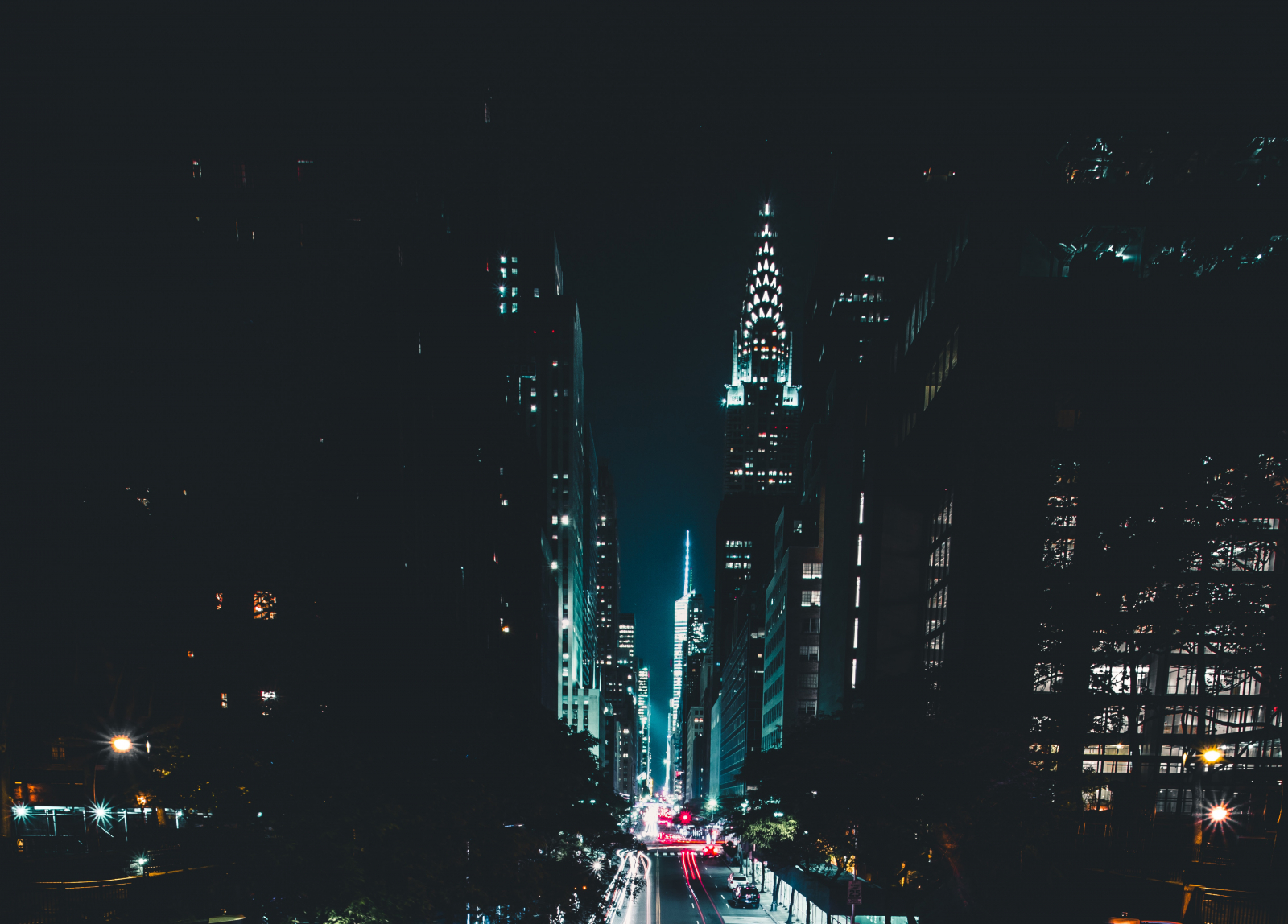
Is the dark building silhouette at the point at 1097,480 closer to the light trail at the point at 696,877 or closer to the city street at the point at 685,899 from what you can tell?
the city street at the point at 685,899

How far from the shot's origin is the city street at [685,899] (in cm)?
4809

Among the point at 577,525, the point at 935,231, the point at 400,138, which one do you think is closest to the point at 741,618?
the point at 577,525

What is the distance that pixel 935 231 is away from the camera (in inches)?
2151

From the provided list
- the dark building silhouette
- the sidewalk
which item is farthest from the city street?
the dark building silhouette

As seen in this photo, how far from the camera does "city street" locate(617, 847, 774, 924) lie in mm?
48094

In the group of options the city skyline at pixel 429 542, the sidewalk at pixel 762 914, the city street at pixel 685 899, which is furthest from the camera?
the sidewalk at pixel 762 914

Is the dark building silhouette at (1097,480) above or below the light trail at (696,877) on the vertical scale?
above

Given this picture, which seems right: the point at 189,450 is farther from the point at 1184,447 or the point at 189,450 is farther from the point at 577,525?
the point at 577,525

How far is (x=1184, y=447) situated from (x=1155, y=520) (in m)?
2.63

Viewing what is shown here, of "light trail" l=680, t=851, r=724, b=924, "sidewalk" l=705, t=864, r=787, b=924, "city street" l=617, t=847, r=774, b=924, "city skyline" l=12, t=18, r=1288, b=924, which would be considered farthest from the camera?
"light trail" l=680, t=851, r=724, b=924

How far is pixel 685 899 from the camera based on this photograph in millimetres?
56875

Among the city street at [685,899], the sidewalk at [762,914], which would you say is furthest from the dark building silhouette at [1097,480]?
the city street at [685,899]

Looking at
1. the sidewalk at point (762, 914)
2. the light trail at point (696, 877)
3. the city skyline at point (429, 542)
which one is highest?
the city skyline at point (429, 542)

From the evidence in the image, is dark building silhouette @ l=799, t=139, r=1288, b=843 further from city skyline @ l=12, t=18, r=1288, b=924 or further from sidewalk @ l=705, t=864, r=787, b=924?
sidewalk @ l=705, t=864, r=787, b=924
